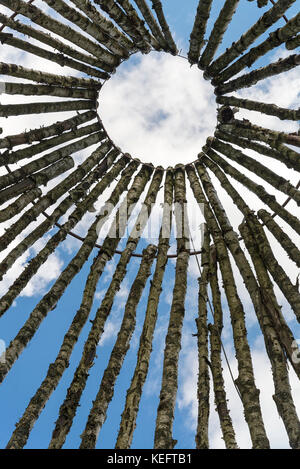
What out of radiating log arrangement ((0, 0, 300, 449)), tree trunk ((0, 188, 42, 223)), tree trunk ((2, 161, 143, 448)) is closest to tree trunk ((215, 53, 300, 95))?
radiating log arrangement ((0, 0, 300, 449))

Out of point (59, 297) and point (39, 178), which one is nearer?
point (59, 297)

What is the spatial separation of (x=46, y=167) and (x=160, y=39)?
5.21 meters

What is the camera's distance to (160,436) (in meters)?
8.04

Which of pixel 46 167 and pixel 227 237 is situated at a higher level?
pixel 46 167

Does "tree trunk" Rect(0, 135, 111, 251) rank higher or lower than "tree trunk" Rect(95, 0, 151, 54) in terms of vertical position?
lower

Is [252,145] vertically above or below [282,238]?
Answer: above

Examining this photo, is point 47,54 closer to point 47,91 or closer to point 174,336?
point 47,91

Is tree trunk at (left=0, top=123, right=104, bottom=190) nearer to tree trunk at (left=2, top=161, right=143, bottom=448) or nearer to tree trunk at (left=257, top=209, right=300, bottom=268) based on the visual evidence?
tree trunk at (left=2, top=161, right=143, bottom=448)

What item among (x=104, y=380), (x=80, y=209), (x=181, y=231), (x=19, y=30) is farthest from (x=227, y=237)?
(x=19, y=30)

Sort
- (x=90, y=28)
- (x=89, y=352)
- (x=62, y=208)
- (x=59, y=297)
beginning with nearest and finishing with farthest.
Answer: (x=89, y=352)
(x=59, y=297)
(x=90, y=28)
(x=62, y=208)

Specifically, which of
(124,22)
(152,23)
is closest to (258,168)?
(152,23)

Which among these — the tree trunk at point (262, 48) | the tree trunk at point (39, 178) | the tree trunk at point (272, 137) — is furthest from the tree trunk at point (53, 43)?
the tree trunk at point (272, 137)

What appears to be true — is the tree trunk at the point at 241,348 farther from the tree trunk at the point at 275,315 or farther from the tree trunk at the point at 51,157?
the tree trunk at the point at 51,157

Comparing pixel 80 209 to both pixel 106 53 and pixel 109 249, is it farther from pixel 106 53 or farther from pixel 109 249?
pixel 106 53
